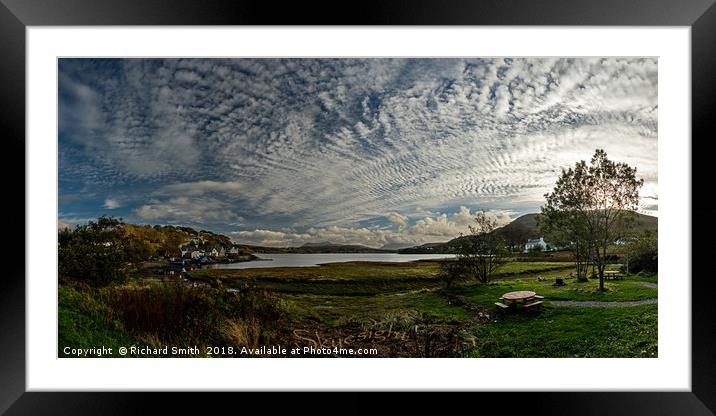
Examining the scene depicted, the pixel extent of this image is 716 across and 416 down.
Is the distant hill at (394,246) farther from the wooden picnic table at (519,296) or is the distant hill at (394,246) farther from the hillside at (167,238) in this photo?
the hillside at (167,238)

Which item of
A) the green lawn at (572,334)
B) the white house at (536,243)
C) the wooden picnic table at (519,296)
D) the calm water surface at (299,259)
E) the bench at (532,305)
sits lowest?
the green lawn at (572,334)

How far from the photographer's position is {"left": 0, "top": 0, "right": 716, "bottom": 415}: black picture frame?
2.63 m

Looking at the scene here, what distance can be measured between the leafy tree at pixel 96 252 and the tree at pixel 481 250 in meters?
2.97

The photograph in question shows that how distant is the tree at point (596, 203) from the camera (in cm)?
343

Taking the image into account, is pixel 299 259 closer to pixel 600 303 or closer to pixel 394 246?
pixel 394 246

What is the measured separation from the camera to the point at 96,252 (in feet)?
11.3

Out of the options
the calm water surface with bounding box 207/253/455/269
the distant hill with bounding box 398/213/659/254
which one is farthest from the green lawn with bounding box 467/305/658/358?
the calm water surface with bounding box 207/253/455/269

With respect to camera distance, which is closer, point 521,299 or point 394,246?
point 521,299

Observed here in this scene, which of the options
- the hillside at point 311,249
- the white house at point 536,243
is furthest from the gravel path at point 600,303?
the hillside at point 311,249
